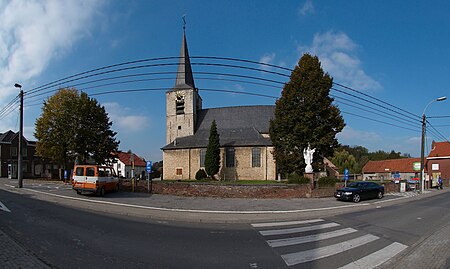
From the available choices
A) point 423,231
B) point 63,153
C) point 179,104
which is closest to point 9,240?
point 423,231

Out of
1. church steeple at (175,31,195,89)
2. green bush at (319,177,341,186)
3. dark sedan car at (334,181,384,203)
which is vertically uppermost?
church steeple at (175,31,195,89)

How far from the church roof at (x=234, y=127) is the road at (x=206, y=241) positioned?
27.2m

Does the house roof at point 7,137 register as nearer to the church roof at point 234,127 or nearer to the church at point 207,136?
the church at point 207,136

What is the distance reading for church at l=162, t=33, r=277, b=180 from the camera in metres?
37.0

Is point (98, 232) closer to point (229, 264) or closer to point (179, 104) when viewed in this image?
point (229, 264)

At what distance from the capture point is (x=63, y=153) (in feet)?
108


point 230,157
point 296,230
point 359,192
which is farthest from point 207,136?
point 296,230

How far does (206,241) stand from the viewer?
734cm

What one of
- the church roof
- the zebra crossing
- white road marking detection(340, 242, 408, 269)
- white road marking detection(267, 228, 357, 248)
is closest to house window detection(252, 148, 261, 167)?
the church roof

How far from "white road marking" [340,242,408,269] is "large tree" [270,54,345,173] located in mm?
21770

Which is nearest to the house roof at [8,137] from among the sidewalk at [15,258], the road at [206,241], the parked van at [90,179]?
the parked van at [90,179]

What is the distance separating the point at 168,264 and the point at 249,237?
10.5 ft

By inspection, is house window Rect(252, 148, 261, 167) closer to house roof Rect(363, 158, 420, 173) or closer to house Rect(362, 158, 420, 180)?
house Rect(362, 158, 420, 180)

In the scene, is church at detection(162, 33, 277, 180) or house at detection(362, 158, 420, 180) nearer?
church at detection(162, 33, 277, 180)
